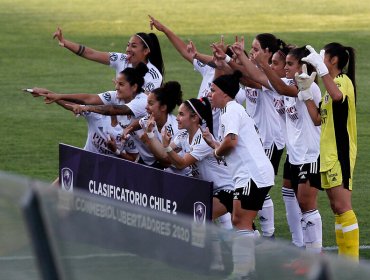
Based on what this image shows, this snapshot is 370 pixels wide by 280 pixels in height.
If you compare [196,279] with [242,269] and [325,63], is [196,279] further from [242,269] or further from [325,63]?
[325,63]

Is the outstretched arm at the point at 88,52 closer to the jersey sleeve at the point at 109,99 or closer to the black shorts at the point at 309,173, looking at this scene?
the jersey sleeve at the point at 109,99

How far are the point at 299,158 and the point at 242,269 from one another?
198 inches

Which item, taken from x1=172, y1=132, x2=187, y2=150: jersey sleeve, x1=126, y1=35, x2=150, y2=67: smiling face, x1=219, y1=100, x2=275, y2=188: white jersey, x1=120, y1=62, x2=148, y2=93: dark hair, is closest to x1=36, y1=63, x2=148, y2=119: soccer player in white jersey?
x1=120, y1=62, x2=148, y2=93: dark hair

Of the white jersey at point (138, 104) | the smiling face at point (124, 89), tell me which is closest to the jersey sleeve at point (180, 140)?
the white jersey at point (138, 104)

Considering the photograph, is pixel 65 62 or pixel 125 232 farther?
pixel 65 62

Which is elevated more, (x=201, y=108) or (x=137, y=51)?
(x=137, y=51)

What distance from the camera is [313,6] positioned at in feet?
96.2

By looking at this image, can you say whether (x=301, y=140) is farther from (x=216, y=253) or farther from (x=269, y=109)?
(x=216, y=253)

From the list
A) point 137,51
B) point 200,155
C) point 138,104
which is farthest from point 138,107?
point 200,155

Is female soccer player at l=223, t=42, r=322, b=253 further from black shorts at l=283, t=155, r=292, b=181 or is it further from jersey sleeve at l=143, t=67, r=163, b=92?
jersey sleeve at l=143, t=67, r=163, b=92

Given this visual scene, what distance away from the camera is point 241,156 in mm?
8578

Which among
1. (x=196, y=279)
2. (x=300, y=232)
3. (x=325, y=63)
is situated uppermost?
(x=325, y=63)

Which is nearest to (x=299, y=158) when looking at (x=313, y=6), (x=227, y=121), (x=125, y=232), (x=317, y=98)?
(x=317, y=98)

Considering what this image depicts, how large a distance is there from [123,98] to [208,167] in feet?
4.62
